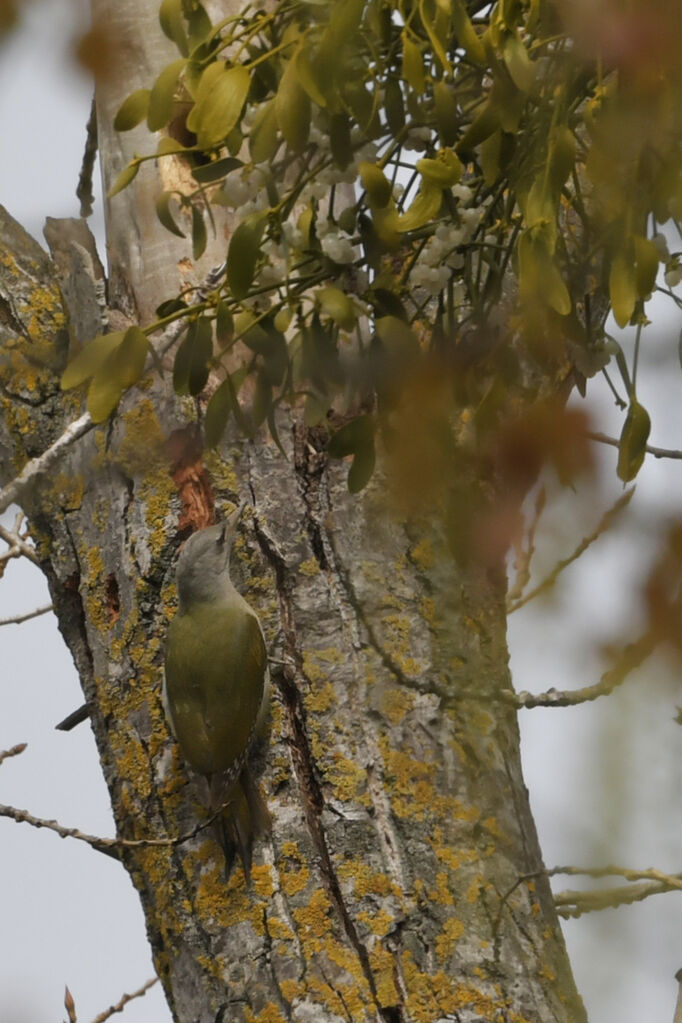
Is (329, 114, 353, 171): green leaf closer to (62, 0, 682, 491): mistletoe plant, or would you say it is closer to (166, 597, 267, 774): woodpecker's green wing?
(62, 0, 682, 491): mistletoe plant

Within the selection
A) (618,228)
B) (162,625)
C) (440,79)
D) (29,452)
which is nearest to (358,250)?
(440,79)

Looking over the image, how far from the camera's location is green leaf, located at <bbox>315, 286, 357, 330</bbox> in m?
1.17

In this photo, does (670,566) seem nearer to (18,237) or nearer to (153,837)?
(153,837)

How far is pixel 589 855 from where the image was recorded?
67 centimetres

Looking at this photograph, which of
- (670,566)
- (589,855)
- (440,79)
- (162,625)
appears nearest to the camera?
(589,855)

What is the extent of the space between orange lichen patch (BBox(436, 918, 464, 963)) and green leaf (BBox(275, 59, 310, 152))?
95 centimetres

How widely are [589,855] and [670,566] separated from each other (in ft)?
0.64

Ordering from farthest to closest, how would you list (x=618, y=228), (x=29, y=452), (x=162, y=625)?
(x=29, y=452)
(x=162, y=625)
(x=618, y=228)

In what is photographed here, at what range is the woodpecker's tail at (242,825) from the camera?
1579 millimetres

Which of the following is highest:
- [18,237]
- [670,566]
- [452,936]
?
[18,237]

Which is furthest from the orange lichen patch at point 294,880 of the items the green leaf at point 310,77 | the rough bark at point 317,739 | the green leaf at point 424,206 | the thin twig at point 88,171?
the thin twig at point 88,171

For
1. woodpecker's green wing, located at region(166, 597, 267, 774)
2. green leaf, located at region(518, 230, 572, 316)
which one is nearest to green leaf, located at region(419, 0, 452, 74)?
green leaf, located at region(518, 230, 572, 316)

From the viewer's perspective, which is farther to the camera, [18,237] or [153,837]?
[18,237]

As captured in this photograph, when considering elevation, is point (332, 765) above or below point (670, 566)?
above
